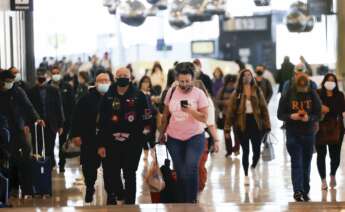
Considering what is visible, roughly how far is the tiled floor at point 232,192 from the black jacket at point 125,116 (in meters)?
0.82

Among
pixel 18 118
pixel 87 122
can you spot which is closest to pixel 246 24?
pixel 18 118

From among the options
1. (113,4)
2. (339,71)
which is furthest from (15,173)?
(339,71)

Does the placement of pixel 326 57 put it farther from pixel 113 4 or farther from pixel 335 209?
pixel 335 209

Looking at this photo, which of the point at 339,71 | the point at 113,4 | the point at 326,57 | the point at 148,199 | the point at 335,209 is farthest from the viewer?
the point at 326,57

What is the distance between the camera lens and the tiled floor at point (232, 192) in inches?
400

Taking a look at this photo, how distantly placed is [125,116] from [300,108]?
2233 mm

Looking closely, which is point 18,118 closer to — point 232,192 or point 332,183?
point 232,192

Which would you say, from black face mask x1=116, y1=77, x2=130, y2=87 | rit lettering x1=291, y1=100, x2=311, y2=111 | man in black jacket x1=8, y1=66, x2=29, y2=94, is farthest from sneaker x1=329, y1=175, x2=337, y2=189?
man in black jacket x1=8, y1=66, x2=29, y2=94

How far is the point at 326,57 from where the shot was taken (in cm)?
3488

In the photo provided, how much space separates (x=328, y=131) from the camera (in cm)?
1251

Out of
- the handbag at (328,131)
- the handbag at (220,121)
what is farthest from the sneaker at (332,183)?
the handbag at (220,121)

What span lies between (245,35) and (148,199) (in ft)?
91.2

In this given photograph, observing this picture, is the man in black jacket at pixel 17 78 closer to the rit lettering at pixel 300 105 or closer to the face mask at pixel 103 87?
the face mask at pixel 103 87

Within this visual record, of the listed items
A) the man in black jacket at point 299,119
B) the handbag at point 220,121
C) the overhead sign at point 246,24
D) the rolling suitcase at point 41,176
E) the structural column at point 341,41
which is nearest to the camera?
the man in black jacket at point 299,119
